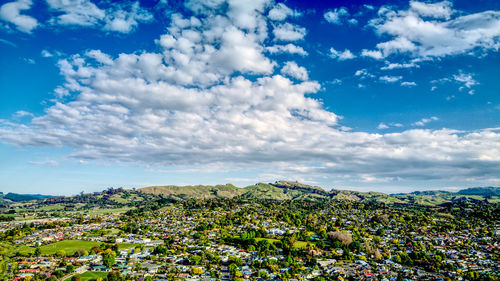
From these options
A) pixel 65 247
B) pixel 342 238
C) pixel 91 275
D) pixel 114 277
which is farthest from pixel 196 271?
pixel 65 247

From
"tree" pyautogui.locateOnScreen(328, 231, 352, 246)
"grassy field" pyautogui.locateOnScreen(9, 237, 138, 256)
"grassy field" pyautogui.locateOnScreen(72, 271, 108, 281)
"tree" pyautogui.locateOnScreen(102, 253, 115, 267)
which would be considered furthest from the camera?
"tree" pyautogui.locateOnScreen(328, 231, 352, 246)

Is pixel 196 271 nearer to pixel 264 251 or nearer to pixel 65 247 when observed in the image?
pixel 264 251

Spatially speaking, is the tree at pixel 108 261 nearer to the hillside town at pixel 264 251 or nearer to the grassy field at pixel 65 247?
the hillside town at pixel 264 251

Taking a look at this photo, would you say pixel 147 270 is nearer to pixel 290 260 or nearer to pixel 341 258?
pixel 290 260

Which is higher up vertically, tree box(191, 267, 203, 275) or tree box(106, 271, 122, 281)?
tree box(106, 271, 122, 281)

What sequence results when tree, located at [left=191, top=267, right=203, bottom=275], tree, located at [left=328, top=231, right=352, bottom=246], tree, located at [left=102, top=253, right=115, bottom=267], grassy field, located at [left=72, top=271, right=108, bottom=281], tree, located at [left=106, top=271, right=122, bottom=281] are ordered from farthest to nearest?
tree, located at [left=328, top=231, right=352, bottom=246]
tree, located at [left=102, top=253, right=115, bottom=267]
tree, located at [left=191, top=267, right=203, bottom=275]
grassy field, located at [left=72, top=271, right=108, bottom=281]
tree, located at [left=106, top=271, right=122, bottom=281]

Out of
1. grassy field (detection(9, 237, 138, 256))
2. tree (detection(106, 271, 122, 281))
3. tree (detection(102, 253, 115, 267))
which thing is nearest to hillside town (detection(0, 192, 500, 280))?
tree (detection(102, 253, 115, 267))

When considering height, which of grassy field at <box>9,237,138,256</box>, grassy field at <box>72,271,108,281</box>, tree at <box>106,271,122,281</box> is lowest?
grassy field at <box>9,237,138,256</box>

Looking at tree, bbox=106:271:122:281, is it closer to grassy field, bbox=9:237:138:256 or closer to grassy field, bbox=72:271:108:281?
grassy field, bbox=72:271:108:281

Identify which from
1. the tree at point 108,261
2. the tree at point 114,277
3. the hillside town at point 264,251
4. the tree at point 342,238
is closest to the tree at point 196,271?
the hillside town at point 264,251
